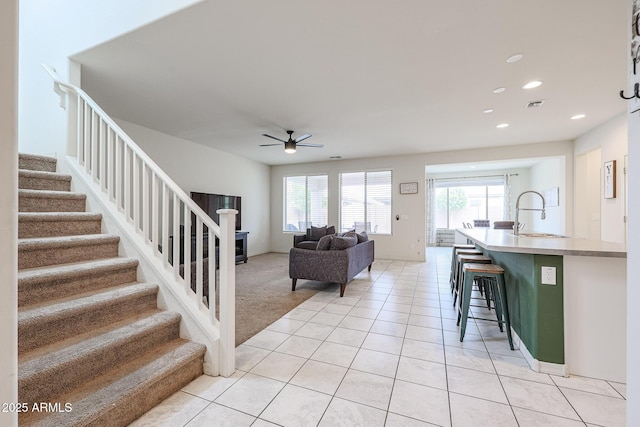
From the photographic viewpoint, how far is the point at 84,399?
1.37 meters

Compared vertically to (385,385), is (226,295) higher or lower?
higher

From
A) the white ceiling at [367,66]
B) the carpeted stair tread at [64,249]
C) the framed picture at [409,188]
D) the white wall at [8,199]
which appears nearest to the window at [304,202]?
the framed picture at [409,188]

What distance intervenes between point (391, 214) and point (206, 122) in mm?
4745

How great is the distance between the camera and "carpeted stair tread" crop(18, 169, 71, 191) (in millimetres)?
2375

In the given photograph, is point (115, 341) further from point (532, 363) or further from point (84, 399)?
point (532, 363)

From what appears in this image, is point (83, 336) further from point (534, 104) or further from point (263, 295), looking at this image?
point (534, 104)

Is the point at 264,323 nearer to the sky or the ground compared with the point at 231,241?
nearer to the ground

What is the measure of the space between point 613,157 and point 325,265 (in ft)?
15.5

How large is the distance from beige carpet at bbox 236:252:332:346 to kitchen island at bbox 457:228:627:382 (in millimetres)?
2397

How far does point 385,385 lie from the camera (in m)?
1.87

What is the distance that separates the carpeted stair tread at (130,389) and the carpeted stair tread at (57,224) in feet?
4.26

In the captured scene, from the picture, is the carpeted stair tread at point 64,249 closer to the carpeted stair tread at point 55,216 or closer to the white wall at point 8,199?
the carpeted stair tread at point 55,216

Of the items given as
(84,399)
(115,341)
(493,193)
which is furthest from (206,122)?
(493,193)

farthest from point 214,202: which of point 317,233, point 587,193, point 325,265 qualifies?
point 587,193
